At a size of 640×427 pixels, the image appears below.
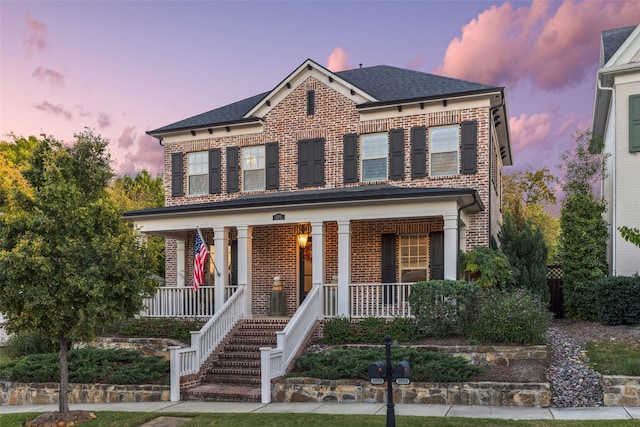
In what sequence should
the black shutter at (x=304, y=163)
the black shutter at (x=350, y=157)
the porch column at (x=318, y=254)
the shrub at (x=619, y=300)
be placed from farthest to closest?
the black shutter at (x=304, y=163)
the black shutter at (x=350, y=157)
the porch column at (x=318, y=254)
the shrub at (x=619, y=300)

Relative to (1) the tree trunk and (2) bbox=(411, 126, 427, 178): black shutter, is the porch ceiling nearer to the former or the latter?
(2) bbox=(411, 126, 427, 178): black shutter

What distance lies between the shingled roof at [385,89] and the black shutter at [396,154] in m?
1.03

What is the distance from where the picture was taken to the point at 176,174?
19.9m

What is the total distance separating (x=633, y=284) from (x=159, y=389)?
11652 millimetres

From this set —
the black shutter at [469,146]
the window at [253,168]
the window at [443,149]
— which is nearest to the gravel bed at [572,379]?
the black shutter at [469,146]

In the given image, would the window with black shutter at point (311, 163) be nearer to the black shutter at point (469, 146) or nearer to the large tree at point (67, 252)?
the black shutter at point (469, 146)

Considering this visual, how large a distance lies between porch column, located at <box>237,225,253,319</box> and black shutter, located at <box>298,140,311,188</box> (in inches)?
110

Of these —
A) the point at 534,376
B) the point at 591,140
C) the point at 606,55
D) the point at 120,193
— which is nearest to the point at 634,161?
the point at 591,140

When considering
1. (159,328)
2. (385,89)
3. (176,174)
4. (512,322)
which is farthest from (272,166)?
(512,322)

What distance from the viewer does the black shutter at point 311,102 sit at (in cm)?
1800

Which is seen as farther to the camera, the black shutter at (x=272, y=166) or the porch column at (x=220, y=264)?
the black shutter at (x=272, y=166)

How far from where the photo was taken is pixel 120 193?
132ft

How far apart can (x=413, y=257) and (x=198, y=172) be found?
26.7ft

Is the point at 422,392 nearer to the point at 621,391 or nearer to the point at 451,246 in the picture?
the point at 621,391
